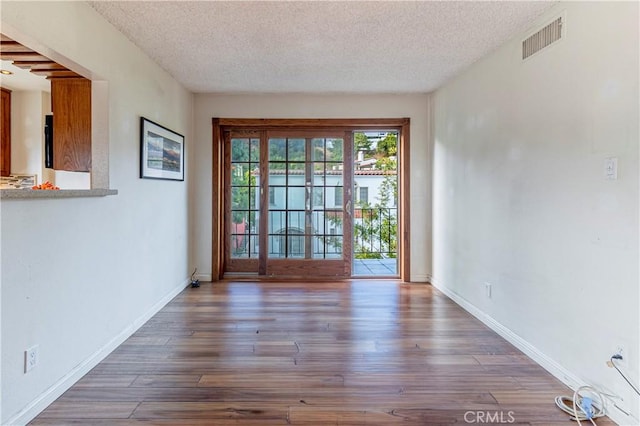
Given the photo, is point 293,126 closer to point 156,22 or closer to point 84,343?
point 156,22

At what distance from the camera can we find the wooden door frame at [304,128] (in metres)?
4.54

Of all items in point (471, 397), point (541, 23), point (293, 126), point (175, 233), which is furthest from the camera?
point (293, 126)

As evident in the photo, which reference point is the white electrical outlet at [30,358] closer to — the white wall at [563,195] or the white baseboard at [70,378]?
the white baseboard at [70,378]

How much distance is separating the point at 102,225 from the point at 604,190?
303 centimetres

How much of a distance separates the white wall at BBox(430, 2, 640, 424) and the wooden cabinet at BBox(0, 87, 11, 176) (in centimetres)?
493

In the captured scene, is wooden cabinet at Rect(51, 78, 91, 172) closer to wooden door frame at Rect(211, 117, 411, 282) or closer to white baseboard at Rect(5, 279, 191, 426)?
white baseboard at Rect(5, 279, 191, 426)

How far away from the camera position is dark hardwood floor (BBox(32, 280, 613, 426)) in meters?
1.84

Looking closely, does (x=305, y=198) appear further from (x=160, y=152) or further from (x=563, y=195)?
(x=563, y=195)

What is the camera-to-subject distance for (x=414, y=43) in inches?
115

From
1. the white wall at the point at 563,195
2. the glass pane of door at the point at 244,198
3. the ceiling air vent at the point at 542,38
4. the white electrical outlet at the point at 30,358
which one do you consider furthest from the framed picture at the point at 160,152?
the ceiling air vent at the point at 542,38

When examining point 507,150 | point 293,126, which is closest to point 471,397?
point 507,150

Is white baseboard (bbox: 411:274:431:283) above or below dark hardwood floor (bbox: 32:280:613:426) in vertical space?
above

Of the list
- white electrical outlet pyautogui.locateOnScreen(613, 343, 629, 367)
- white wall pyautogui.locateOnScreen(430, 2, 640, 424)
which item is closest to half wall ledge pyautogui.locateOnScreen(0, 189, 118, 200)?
white wall pyautogui.locateOnScreen(430, 2, 640, 424)

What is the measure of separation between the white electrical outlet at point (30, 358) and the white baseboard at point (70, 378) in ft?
0.59
